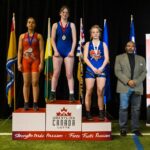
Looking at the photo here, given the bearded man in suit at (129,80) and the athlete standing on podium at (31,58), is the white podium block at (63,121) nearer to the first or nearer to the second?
the athlete standing on podium at (31,58)

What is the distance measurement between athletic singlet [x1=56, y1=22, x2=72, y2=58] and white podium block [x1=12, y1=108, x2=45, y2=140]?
93 cm

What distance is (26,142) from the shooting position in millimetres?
5023

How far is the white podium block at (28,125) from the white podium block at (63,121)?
10 cm

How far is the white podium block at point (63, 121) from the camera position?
5145 mm

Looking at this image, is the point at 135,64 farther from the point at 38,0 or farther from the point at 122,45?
the point at 38,0

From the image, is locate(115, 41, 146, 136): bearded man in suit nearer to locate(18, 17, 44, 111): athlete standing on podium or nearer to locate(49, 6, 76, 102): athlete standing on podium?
locate(49, 6, 76, 102): athlete standing on podium

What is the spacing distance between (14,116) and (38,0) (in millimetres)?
2906

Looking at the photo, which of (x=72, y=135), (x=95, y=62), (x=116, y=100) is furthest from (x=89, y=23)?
(x=72, y=135)

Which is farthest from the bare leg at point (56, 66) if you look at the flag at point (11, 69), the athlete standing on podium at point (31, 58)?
the flag at point (11, 69)

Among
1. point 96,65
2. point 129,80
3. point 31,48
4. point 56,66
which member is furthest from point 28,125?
point 129,80

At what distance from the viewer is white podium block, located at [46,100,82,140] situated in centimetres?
514

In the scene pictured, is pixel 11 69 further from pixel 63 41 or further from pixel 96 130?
pixel 96 130

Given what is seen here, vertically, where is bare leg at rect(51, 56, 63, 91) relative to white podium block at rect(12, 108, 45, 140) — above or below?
above

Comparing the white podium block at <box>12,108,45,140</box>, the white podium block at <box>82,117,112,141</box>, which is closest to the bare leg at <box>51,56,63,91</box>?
the white podium block at <box>12,108,45,140</box>
